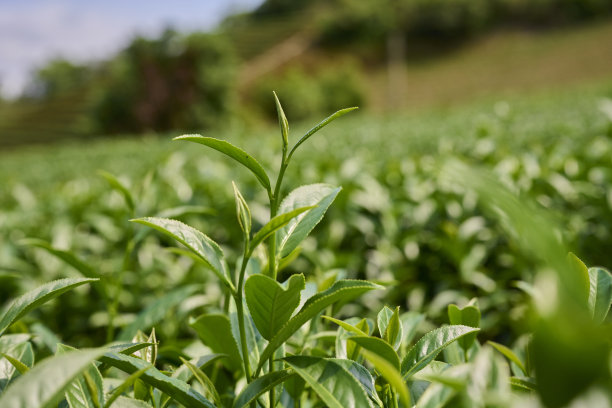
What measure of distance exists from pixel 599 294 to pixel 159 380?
60cm

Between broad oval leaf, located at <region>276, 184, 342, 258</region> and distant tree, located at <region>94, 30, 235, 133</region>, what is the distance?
76.1ft

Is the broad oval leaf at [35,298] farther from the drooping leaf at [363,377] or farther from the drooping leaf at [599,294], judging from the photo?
the drooping leaf at [599,294]

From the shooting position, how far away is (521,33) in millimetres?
37344

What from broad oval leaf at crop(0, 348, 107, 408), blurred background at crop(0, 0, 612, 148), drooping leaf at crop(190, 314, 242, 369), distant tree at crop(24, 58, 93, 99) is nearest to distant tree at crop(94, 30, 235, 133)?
blurred background at crop(0, 0, 612, 148)

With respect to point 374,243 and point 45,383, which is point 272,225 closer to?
point 45,383

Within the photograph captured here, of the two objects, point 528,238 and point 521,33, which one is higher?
point 528,238

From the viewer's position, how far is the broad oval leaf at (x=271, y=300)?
1.93 feet

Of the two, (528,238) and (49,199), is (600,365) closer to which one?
(528,238)

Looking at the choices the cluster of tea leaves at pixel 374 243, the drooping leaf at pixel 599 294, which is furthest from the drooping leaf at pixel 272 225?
the cluster of tea leaves at pixel 374 243

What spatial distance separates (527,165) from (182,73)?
2306cm

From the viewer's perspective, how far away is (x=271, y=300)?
23.9 inches

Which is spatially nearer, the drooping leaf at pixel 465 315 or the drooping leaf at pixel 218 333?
the drooping leaf at pixel 465 315

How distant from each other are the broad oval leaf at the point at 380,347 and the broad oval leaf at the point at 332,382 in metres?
0.05

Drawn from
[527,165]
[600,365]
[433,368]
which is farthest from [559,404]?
[527,165]
